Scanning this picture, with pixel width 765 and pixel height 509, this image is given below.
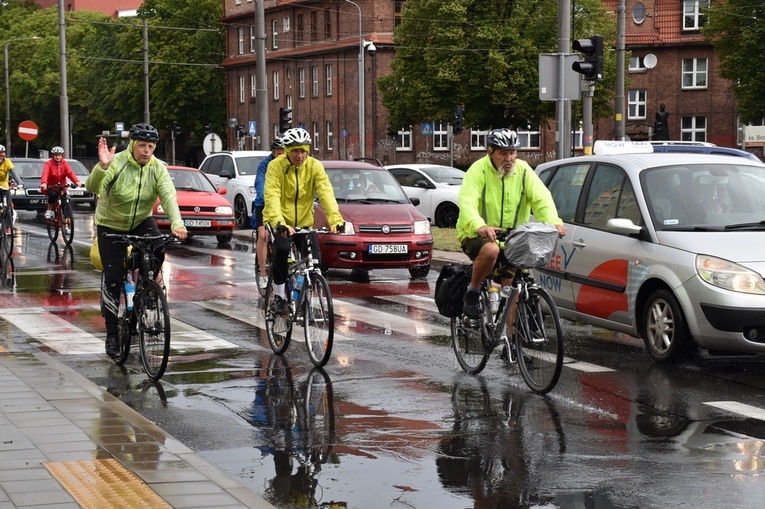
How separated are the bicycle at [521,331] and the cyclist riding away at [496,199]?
5.1 inches

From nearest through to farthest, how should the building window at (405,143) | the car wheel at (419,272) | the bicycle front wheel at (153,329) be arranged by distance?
the bicycle front wheel at (153,329) < the car wheel at (419,272) < the building window at (405,143)

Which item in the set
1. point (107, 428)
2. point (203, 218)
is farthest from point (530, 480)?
point (203, 218)

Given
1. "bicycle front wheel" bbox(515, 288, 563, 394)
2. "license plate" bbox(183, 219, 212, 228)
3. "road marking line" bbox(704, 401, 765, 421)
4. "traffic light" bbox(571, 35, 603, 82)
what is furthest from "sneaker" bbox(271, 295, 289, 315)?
"license plate" bbox(183, 219, 212, 228)

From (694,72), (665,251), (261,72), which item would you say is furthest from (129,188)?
(694,72)

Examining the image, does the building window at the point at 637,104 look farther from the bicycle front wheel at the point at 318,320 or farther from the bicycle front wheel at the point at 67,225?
the bicycle front wheel at the point at 318,320

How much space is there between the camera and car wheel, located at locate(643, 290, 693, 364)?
976 cm

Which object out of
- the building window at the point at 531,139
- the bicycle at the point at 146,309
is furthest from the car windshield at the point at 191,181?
the building window at the point at 531,139

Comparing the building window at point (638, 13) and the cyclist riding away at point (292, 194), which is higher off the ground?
the building window at point (638, 13)

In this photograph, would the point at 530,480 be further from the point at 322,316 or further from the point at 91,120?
the point at 91,120

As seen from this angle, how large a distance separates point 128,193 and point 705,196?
4.50 m

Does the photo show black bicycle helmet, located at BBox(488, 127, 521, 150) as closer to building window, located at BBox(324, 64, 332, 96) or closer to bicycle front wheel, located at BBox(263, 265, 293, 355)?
bicycle front wheel, located at BBox(263, 265, 293, 355)

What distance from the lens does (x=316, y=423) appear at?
7723 mm

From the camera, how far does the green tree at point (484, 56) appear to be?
63.4 m

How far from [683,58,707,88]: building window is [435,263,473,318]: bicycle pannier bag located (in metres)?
65.6
